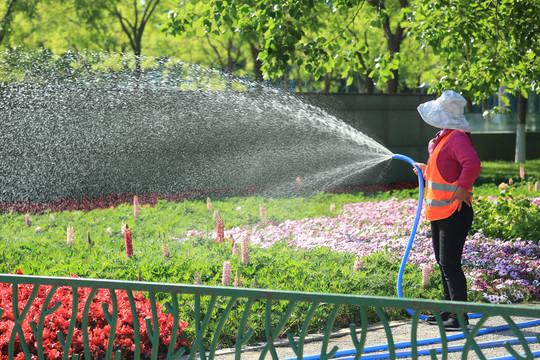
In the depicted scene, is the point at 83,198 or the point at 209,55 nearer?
the point at 83,198

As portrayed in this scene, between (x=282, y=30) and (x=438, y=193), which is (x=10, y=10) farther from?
(x=438, y=193)

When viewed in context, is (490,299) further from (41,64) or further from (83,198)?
(41,64)

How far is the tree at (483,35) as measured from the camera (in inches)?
308

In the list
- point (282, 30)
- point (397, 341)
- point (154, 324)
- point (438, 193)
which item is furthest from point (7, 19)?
point (154, 324)

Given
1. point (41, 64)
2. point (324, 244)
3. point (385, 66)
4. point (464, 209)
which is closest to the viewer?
point (464, 209)

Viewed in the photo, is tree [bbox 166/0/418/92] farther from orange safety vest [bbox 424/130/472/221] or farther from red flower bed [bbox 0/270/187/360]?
red flower bed [bbox 0/270/187/360]

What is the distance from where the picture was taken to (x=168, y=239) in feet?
24.9

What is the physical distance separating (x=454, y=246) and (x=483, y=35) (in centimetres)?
512

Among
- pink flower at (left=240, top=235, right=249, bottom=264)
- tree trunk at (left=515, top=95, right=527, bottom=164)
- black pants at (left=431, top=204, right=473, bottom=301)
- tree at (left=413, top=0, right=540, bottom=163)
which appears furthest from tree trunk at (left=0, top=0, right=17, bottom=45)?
black pants at (left=431, top=204, right=473, bottom=301)

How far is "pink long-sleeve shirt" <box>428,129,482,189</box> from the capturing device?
4.34m

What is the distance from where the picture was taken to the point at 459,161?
438 cm

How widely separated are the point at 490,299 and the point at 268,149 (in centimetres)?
903

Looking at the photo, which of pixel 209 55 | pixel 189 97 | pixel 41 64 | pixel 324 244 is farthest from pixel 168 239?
pixel 209 55

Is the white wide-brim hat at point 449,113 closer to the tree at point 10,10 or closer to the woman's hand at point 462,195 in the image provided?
the woman's hand at point 462,195
